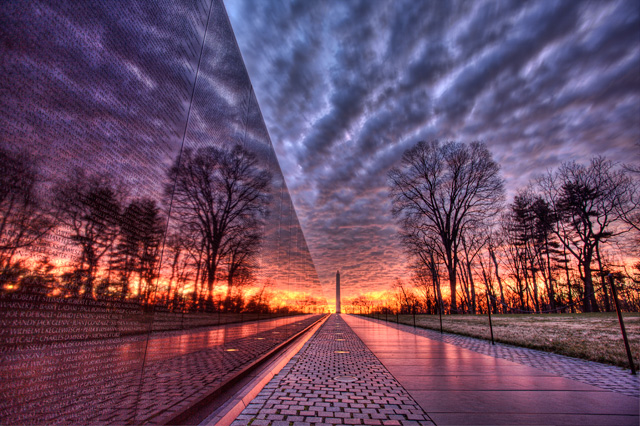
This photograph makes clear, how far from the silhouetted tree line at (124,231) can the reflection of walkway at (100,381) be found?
41 cm

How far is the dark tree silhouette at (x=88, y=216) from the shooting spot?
2.06 m

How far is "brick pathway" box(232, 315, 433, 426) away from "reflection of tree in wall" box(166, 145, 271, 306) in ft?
7.05

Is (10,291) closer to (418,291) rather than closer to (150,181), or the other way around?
(150,181)

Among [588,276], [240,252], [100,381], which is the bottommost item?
[100,381]

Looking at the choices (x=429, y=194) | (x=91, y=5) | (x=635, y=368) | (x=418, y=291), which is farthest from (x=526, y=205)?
(x=91, y=5)

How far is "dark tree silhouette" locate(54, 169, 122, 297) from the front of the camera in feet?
6.75

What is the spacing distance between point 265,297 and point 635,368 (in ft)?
30.7

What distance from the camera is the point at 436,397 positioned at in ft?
12.0

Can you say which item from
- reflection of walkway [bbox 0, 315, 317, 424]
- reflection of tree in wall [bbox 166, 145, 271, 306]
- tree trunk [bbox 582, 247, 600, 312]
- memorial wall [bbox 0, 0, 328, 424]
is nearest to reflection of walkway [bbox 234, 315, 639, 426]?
reflection of walkway [bbox 0, 315, 317, 424]

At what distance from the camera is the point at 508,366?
5.39 m

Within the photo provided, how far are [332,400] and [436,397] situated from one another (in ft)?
4.29

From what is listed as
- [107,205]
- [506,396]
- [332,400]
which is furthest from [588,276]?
[107,205]

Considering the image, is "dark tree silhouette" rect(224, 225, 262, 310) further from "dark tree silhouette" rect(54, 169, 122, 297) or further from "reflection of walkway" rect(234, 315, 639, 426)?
"dark tree silhouette" rect(54, 169, 122, 297)

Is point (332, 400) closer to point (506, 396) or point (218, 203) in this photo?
point (506, 396)
